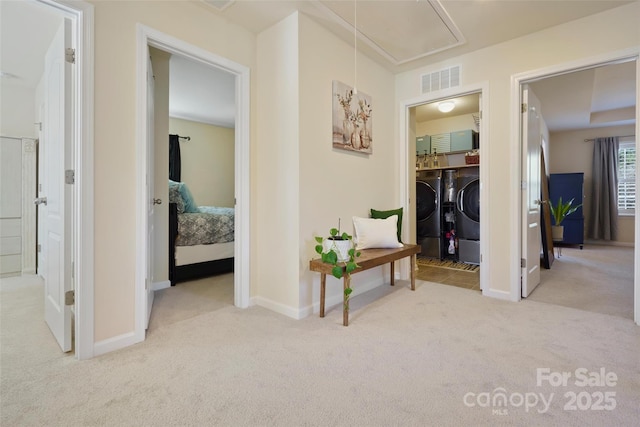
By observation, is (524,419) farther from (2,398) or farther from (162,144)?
(162,144)

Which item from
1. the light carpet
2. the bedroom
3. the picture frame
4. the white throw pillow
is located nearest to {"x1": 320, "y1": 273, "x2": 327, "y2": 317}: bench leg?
the white throw pillow

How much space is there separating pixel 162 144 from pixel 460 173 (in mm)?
4162

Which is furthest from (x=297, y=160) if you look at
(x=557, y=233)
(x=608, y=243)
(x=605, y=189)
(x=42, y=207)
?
(x=608, y=243)

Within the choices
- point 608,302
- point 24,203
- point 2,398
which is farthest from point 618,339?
point 24,203

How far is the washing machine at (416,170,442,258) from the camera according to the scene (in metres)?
4.74

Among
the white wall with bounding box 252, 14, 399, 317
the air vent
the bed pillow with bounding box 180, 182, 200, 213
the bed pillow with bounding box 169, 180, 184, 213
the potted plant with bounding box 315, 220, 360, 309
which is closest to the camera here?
the potted plant with bounding box 315, 220, 360, 309

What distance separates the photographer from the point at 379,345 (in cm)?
189

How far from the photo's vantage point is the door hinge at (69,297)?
1747 millimetres

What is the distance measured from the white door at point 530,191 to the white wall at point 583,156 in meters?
4.51

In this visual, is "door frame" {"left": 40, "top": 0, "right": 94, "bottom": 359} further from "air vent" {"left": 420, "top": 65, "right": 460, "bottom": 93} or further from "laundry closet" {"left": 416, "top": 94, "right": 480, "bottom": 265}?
"laundry closet" {"left": 416, "top": 94, "right": 480, "bottom": 265}

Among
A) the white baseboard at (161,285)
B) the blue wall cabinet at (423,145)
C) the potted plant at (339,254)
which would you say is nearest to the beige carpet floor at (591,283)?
the potted plant at (339,254)

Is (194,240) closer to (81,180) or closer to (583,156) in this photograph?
(81,180)

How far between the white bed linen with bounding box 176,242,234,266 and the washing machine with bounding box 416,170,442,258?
3.03 metres

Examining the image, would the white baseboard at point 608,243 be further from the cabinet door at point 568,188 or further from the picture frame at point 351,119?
the picture frame at point 351,119
